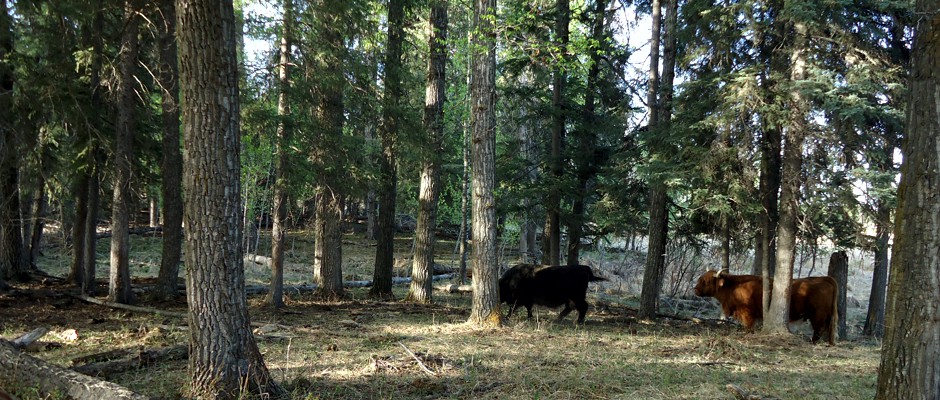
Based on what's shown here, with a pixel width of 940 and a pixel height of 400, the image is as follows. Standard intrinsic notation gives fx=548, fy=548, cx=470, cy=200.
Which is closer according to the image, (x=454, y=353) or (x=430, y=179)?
(x=454, y=353)

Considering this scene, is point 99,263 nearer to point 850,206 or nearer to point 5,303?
point 5,303

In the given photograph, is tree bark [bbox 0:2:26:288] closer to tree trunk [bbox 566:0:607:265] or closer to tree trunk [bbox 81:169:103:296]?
tree trunk [bbox 81:169:103:296]

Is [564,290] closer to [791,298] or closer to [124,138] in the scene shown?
[791,298]

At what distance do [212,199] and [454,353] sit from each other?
3970mm

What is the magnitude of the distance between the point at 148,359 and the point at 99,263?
1518 centimetres

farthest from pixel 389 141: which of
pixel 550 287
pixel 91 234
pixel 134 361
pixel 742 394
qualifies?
pixel 742 394

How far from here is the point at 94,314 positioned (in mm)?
9453

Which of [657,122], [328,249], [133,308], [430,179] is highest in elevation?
[657,122]

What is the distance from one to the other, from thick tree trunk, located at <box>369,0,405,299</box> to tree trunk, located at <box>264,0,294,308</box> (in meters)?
2.05

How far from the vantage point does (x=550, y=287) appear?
40.1ft

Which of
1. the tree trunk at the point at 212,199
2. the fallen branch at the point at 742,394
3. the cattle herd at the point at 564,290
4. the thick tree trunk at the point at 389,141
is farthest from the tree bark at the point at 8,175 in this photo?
the fallen branch at the point at 742,394

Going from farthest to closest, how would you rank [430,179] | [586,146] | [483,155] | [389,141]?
[586,146], [430,179], [389,141], [483,155]

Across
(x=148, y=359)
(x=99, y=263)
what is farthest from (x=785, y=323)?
(x=99, y=263)

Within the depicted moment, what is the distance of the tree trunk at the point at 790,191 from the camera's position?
967 cm
